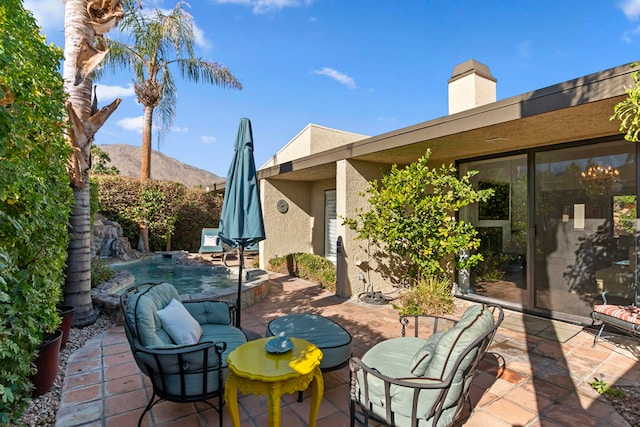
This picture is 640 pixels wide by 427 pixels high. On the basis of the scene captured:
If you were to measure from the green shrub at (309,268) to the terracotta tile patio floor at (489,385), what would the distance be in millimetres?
2492

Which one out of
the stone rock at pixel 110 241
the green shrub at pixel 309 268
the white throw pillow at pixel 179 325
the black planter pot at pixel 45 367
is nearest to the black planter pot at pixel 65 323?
the black planter pot at pixel 45 367

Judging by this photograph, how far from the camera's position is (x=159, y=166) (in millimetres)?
62625

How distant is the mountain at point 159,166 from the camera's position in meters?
60.8

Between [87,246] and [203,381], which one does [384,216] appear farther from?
[87,246]

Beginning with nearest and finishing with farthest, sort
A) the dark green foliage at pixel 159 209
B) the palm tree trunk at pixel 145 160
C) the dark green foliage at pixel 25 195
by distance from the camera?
the dark green foliage at pixel 25 195 < the dark green foliage at pixel 159 209 < the palm tree trunk at pixel 145 160

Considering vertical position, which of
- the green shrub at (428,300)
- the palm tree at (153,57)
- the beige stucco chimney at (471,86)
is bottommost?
the green shrub at (428,300)

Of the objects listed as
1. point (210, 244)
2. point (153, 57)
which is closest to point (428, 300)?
point (210, 244)

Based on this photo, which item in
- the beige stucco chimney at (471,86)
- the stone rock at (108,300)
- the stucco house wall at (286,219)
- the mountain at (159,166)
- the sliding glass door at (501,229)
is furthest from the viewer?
the mountain at (159,166)

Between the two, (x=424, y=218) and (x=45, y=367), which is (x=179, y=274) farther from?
(x=424, y=218)

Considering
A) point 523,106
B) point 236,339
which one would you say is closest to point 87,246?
point 236,339

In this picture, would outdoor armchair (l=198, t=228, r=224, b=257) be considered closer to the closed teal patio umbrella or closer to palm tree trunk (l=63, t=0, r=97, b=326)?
palm tree trunk (l=63, t=0, r=97, b=326)

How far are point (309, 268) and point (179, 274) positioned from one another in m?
4.03

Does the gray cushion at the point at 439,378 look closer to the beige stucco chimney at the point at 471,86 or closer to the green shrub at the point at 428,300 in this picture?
the green shrub at the point at 428,300

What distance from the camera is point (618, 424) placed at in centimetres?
271
